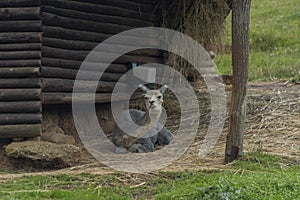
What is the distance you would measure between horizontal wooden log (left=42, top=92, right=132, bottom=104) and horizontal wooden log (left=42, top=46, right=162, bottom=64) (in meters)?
0.75

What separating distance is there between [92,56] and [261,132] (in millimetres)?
3778

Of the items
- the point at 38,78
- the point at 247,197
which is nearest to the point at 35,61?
the point at 38,78

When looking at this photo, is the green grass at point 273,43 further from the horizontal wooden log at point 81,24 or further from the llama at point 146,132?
→ the llama at point 146,132

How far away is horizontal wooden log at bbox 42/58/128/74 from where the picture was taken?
1081cm

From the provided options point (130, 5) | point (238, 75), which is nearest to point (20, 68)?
point (130, 5)

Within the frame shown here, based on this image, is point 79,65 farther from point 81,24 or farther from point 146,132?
point 146,132

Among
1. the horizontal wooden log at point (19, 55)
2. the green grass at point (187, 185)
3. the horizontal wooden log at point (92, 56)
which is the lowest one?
the green grass at point (187, 185)

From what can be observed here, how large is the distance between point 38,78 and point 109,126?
249cm

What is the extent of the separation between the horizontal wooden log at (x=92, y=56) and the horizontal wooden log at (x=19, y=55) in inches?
18.9

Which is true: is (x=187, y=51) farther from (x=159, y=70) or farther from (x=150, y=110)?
(x=150, y=110)

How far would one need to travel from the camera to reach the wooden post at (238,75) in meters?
8.63

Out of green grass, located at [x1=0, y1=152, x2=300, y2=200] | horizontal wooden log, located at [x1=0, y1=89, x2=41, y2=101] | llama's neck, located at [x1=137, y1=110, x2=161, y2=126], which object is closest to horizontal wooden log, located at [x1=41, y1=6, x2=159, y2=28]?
horizontal wooden log, located at [x1=0, y1=89, x2=41, y2=101]

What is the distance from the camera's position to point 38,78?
404 inches

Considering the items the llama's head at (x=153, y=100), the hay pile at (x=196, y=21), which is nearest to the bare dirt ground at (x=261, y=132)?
the llama's head at (x=153, y=100)
